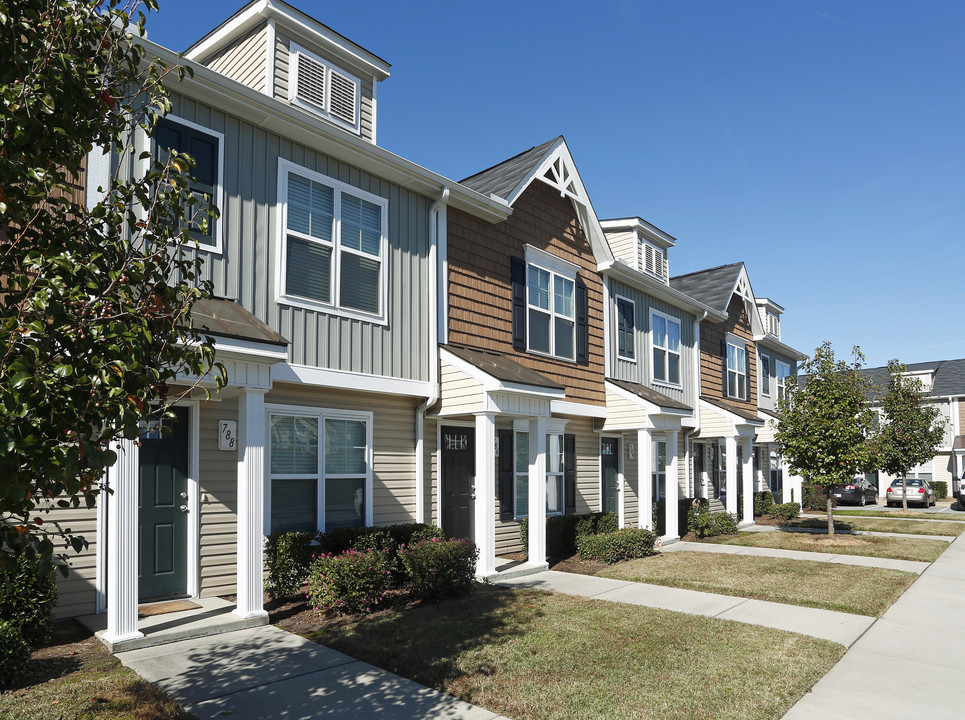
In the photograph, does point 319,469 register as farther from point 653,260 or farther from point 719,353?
point 719,353

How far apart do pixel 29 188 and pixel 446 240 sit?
866 cm

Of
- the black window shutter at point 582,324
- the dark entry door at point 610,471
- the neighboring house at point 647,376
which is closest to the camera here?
the black window shutter at point 582,324

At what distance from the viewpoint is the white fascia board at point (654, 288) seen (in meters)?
16.1

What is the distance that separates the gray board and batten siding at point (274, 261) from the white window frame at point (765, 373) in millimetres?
A: 19321

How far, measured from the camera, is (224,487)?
8.74 meters

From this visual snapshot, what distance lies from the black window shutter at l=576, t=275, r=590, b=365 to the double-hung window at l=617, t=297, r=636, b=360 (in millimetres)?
1677

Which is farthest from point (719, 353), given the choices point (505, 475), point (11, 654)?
point (11, 654)

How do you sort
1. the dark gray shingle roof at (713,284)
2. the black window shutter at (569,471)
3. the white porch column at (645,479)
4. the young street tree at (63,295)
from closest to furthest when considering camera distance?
1. the young street tree at (63,295)
2. the black window shutter at (569,471)
3. the white porch column at (645,479)
4. the dark gray shingle roof at (713,284)

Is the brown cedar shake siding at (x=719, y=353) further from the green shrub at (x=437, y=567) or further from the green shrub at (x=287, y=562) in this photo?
the green shrub at (x=287, y=562)

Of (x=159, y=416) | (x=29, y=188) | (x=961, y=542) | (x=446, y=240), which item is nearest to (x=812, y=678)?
(x=159, y=416)

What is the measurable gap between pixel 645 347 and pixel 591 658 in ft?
39.6

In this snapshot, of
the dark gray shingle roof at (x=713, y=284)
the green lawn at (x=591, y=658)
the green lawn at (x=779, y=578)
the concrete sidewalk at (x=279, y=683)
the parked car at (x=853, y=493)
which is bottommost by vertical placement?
the parked car at (x=853, y=493)

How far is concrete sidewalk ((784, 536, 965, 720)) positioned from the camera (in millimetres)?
5699

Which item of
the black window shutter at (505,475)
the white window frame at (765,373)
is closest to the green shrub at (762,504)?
the white window frame at (765,373)
